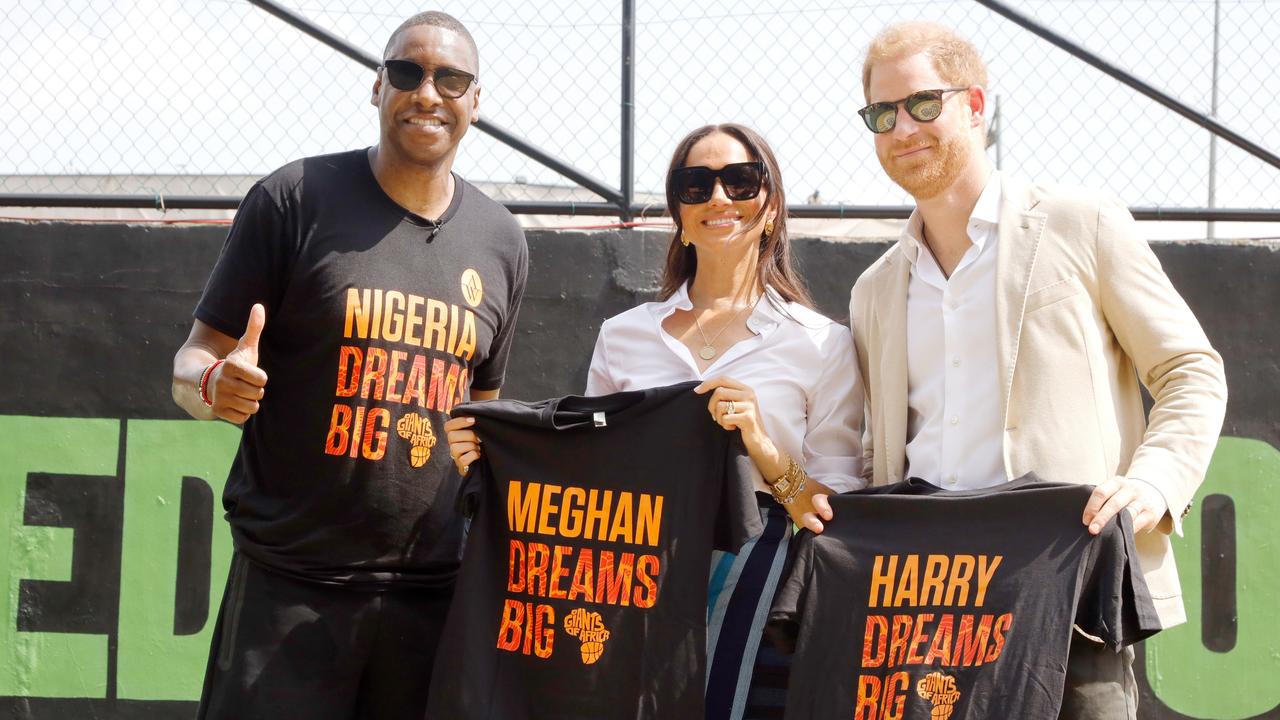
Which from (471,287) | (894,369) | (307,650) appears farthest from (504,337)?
(894,369)

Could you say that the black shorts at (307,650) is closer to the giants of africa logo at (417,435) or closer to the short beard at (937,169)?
the giants of africa logo at (417,435)

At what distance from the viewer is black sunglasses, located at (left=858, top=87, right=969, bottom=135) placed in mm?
3043

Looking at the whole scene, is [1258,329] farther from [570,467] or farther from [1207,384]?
[570,467]

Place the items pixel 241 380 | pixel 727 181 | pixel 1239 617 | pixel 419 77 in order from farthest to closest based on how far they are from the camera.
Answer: pixel 1239 617 → pixel 727 181 → pixel 419 77 → pixel 241 380

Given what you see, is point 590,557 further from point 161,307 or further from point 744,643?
point 161,307

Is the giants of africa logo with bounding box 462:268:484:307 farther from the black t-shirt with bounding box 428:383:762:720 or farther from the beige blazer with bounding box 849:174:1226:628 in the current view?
the beige blazer with bounding box 849:174:1226:628

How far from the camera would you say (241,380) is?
2.76m

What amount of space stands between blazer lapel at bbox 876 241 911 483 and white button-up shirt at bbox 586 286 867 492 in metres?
0.15

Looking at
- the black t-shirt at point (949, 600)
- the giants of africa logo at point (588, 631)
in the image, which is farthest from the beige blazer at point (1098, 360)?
the giants of africa logo at point (588, 631)

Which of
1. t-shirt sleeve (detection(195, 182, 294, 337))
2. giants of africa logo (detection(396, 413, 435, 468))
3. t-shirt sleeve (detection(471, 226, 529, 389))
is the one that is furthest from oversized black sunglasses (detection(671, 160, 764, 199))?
t-shirt sleeve (detection(195, 182, 294, 337))

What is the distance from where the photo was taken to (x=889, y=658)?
300cm

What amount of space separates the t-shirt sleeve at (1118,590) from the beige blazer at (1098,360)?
83 mm

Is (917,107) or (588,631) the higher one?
(917,107)

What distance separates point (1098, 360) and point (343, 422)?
194 centimetres
